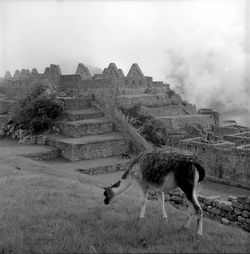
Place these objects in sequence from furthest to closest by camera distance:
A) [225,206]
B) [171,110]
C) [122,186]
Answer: [171,110]
[225,206]
[122,186]

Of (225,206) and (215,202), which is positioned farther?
(215,202)

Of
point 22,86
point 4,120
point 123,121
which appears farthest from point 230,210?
point 22,86

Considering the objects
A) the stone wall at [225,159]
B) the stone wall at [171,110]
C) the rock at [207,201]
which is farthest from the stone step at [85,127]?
the rock at [207,201]

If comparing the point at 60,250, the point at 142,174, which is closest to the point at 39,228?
the point at 60,250

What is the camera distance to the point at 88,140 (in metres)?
23.7

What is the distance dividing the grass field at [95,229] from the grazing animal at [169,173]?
0.41 m

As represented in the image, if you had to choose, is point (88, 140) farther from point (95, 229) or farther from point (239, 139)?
point (95, 229)

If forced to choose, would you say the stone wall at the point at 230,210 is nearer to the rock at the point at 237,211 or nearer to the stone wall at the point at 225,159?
the rock at the point at 237,211

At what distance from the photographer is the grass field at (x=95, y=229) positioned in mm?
5984

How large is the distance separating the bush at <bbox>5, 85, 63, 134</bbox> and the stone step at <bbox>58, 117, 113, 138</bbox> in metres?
1.19

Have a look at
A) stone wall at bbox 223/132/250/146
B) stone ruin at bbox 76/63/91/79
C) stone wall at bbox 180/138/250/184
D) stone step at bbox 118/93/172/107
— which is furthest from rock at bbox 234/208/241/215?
stone ruin at bbox 76/63/91/79

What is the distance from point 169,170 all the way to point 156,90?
24763 millimetres

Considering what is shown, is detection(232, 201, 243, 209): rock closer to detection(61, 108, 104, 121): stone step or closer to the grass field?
the grass field

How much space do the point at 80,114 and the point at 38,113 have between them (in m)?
2.64
